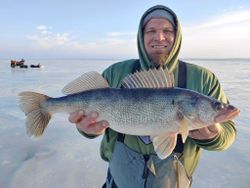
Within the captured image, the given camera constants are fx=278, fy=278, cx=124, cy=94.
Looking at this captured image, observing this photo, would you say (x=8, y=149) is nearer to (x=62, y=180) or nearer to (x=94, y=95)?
(x=62, y=180)

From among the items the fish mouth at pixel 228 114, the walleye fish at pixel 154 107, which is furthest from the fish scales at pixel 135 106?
the fish mouth at pixel 228 114

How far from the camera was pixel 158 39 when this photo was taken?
7.90ft

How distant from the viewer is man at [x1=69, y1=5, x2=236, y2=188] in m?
2.10

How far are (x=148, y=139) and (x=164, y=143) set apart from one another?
27 centimetres

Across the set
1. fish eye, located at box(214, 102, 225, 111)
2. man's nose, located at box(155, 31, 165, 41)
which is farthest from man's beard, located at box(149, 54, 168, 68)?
fish eye, located at box(214, 102, 225, 111)

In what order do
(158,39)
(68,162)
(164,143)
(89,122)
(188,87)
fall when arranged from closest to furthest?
(164,143), (89,122), (188,87), (158,39), (68,162)

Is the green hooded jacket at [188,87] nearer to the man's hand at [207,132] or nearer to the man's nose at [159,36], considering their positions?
the man's hand at [207,132]

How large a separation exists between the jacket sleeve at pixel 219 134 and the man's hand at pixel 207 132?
0.04m

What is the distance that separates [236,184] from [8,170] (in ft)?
9.32

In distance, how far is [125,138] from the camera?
226 cm

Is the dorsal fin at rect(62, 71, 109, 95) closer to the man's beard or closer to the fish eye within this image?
the man's beard

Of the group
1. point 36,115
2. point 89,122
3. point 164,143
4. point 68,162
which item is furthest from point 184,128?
point 68,162

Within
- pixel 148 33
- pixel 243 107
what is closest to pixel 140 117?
pixel 148 33

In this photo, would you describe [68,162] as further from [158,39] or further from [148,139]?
[158,39]
